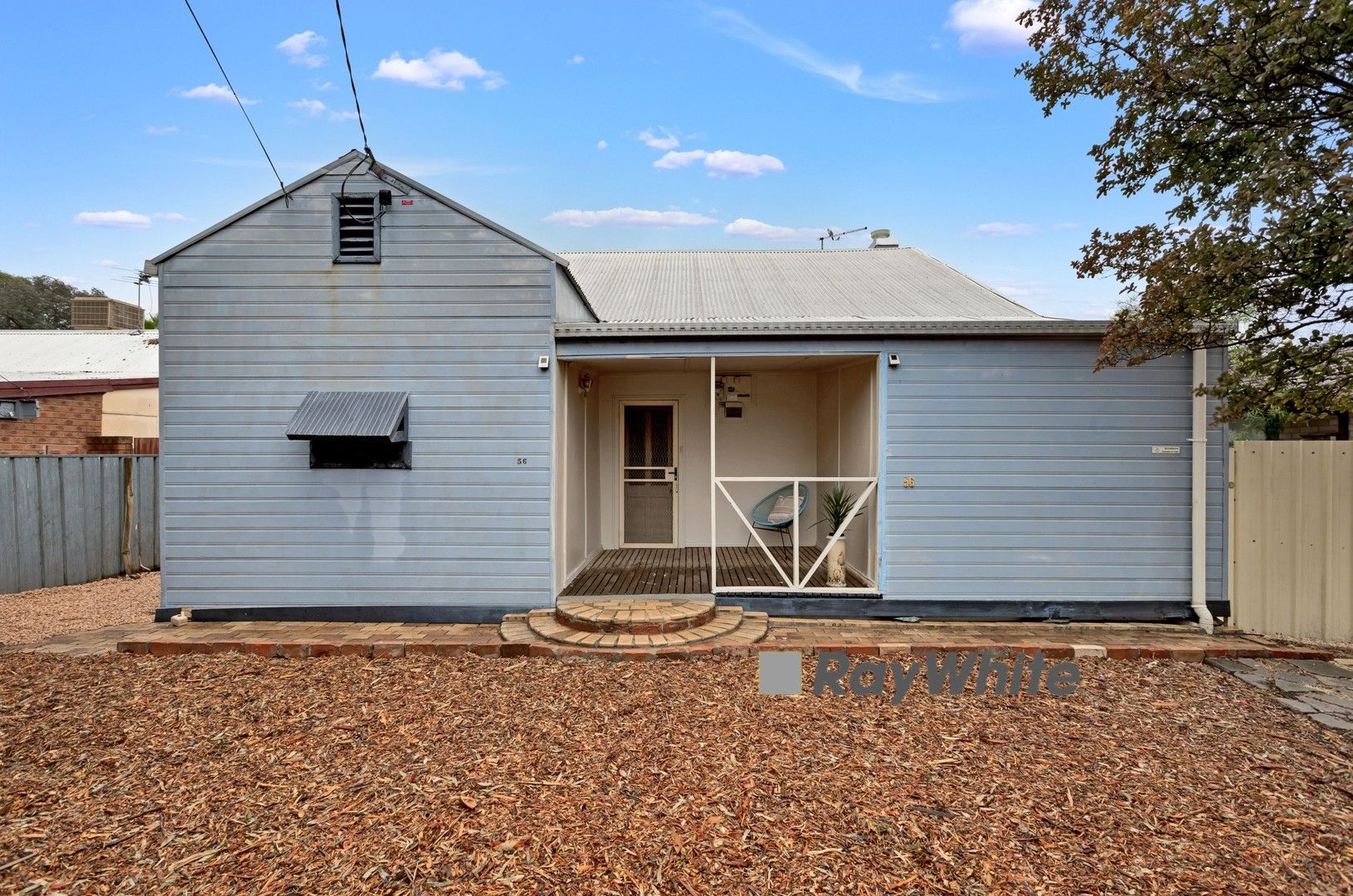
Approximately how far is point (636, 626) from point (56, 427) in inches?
479

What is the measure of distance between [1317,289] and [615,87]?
9.87 meters

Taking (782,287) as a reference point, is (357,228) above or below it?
below

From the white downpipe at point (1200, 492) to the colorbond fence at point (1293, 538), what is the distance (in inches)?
12.5

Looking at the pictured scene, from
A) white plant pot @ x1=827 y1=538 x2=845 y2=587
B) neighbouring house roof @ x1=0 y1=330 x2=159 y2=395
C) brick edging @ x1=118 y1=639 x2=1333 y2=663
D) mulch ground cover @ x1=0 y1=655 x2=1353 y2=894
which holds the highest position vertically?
neighbouring house roof @ x1=0 y1=330 x2=159 y2=395

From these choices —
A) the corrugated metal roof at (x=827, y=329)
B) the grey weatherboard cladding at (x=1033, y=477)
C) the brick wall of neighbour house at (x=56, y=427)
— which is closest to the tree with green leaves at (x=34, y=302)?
the brick wall of neighbour house at (x=56, y=427)

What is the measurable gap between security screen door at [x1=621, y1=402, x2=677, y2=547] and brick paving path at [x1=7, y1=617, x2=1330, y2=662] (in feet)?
10.9

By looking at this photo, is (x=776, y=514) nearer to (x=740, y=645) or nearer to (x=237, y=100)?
(x=740, y=645)

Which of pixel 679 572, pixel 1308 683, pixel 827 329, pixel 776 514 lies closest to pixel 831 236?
pixel 776 514

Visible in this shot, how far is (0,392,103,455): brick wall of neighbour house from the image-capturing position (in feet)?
35.5

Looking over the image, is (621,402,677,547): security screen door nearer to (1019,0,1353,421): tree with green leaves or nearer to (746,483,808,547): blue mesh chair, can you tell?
(746,483,808,547): blue mesh chair

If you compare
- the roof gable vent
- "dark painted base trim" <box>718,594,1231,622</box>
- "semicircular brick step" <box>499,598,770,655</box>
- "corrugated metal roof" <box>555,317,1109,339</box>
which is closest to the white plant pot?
"dark painted base trim" <box>718,594,1231,622</box>

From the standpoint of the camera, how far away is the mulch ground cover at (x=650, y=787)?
2486 millimetres

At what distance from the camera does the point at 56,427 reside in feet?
36.6

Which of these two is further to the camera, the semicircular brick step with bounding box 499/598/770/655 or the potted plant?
the potted plant
